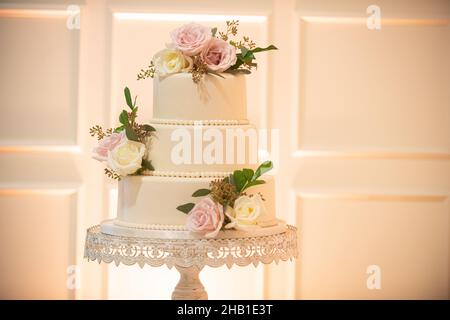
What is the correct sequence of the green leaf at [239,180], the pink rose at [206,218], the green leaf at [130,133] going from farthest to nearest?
the green leaf at [130,133]
the green leaf at [239,180]
the pink rose at [206,218]

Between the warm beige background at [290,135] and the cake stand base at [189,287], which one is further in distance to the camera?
the warm beige background at [290,135]

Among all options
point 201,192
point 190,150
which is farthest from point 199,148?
point 201,192

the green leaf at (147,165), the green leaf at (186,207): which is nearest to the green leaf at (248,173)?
the green leaf at (186,207)

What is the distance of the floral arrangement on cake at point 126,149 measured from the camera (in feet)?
10.7

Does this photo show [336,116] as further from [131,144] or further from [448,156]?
[131,144]

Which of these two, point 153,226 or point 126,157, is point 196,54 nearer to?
point 126,157

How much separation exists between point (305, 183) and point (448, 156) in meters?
0.86

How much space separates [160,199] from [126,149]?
26 centimetres

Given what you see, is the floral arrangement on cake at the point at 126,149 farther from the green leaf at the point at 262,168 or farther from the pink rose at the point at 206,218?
the green leaf at the point at 262,168

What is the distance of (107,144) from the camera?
10.9ft

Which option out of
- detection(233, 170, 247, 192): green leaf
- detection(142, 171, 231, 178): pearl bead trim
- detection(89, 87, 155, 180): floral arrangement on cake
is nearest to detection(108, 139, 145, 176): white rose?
detection(89, 87, 155, 180): floral arrangement on cake

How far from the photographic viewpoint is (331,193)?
4.59m

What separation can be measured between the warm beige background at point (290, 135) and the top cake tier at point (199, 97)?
1203mm
